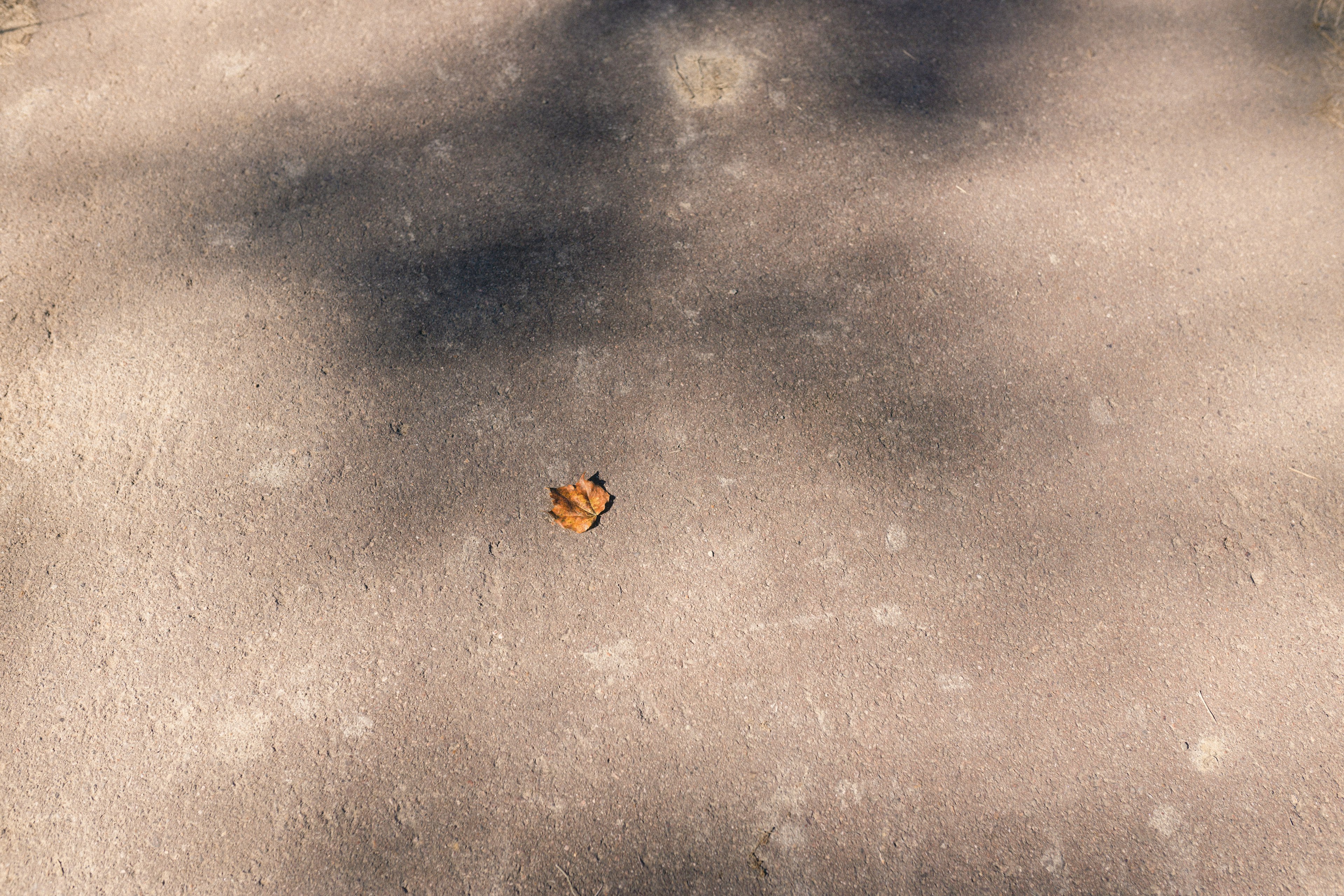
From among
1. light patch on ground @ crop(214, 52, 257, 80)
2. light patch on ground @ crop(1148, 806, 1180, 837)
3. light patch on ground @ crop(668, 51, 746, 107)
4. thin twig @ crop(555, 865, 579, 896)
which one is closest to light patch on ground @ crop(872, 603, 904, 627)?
light patch on ground @ crop(1148, 806, 1180, 837)

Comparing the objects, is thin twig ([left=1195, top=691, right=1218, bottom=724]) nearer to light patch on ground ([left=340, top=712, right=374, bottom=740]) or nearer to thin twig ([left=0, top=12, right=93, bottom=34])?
light patch on ground ([left=340, top=712, right=374, bottom=740])

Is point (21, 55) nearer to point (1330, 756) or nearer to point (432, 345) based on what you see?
point (432, 345)

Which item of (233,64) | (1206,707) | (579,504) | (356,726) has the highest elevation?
(233,64)

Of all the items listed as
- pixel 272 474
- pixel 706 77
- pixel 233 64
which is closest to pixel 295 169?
pixel 233 64

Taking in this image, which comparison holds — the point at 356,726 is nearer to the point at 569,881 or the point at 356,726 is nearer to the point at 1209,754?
the point at 569,881

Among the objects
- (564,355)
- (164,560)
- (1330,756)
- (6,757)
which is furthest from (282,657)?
(1330,756)

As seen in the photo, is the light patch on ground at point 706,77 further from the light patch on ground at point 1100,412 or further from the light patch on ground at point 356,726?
the light patch on ground at point 356,726
